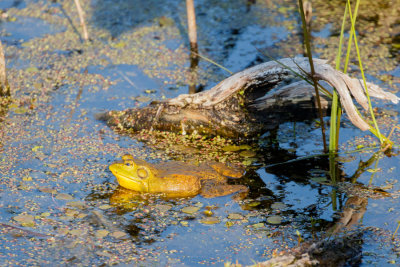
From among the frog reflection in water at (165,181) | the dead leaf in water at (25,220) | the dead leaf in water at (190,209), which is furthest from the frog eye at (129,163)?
the dead leaf in water at (25,220)

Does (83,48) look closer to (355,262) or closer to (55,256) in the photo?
(55,256)

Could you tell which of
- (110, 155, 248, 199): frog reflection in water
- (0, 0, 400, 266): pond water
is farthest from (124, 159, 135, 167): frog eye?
(0, 0, 400, 266): pond water

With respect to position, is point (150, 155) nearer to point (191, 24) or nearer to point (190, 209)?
point (190, 209)

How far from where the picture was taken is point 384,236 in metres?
4.51

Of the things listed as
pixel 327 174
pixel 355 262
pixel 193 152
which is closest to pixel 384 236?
pixel 355 262

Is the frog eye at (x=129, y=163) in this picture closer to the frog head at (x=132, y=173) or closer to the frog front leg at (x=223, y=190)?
the frog head at (x=132, y=173)

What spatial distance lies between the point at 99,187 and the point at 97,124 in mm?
1635

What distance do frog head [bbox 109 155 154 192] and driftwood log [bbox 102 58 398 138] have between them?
1.51m

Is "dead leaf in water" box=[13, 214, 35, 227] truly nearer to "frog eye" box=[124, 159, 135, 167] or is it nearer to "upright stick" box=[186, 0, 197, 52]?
"frog eye" box=[124, 159, 135, 167]

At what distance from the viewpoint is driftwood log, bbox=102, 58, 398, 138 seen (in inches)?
246

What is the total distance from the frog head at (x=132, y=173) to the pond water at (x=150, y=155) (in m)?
0.14

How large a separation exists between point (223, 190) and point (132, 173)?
0.93 metres

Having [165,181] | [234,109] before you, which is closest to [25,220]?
[165,181]

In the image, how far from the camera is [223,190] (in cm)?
525
